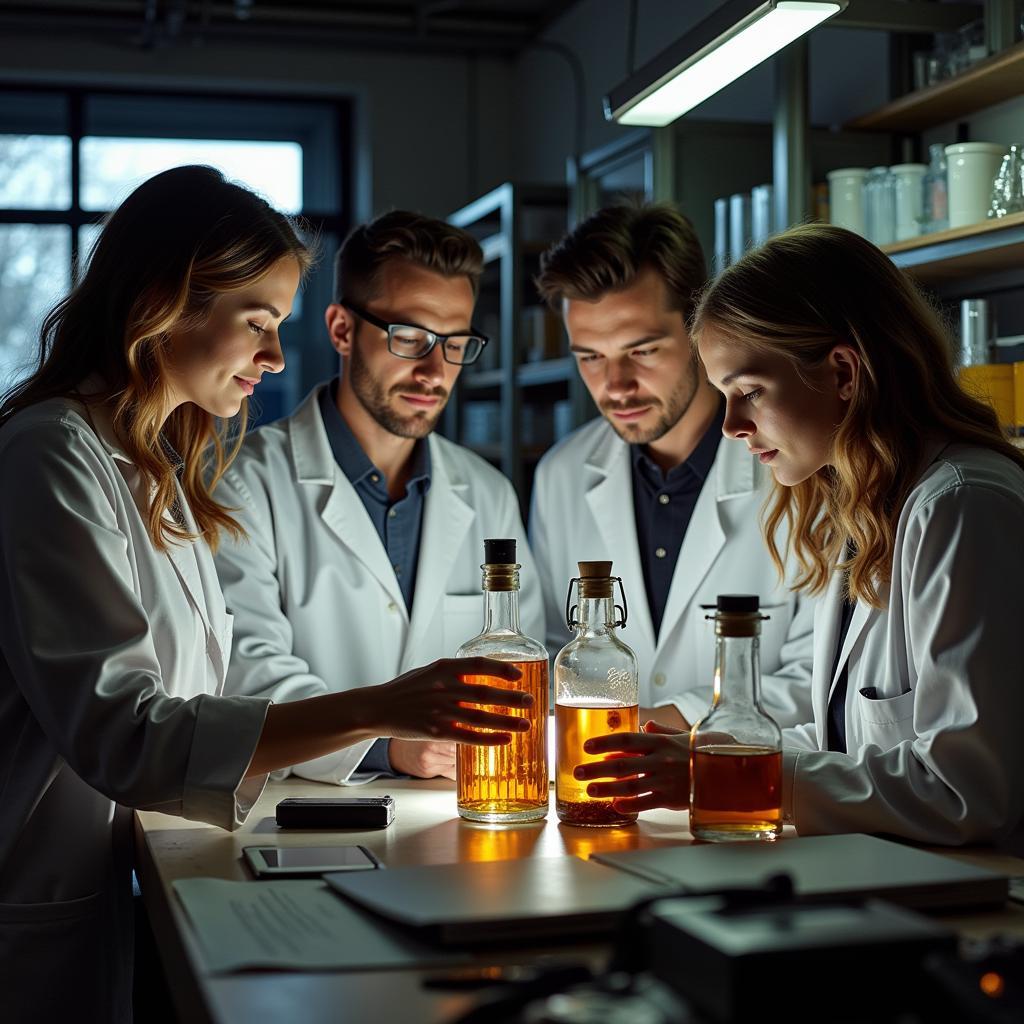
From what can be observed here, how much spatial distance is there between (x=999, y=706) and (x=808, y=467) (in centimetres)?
44

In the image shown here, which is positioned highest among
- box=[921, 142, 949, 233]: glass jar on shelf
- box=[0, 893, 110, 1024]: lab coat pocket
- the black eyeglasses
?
box=[921, 142, 949, 233]: glass jar on shelf

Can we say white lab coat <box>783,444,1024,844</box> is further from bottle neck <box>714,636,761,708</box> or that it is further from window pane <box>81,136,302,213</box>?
window pane <box>81,136,302,213</box>

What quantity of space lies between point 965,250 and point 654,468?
2.46 feet

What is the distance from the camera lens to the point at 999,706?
50.6 inches

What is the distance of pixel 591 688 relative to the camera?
1374 millimetres

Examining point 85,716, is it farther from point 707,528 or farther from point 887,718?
point 707,528

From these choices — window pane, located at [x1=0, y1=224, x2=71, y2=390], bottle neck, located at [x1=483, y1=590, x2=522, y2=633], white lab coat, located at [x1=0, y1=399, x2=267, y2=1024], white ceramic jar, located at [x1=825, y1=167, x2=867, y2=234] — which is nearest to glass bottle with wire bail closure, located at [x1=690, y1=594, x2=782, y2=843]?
bottle neck, located at [x1=483, y1=590, x2=522, y2=633]

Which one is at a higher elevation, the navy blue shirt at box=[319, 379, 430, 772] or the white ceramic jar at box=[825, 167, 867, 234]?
the white ceramic jar at box=[825, 167, 867, 234]

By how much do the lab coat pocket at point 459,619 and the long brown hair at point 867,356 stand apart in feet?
2.84

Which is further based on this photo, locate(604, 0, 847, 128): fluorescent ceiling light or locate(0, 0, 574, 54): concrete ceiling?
locate(0, 0, 574, 54): concrete ceiling

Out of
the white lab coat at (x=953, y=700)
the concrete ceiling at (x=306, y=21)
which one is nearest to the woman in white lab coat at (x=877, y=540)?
the white lab coat at (x=953, y=700)

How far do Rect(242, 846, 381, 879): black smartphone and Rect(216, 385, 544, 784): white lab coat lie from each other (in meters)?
0.76

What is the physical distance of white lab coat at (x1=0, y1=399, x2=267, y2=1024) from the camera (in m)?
1.30

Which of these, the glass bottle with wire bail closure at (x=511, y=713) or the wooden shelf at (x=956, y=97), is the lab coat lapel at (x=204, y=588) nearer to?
the glass bottle with wire bail closure at (x=511, y=713)
